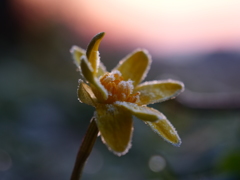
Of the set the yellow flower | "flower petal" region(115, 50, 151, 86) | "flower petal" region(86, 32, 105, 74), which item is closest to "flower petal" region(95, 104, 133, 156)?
the yellow flower

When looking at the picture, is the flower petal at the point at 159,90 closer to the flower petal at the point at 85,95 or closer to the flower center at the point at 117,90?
the flower center at the point at 117,90

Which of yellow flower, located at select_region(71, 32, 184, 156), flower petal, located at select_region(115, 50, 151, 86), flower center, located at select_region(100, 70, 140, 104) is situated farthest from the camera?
flower petal, located at select_region(115, 50, 151, 86)

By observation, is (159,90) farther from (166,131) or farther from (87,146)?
(87,146)

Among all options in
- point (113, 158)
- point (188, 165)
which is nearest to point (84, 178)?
point (113, 158)

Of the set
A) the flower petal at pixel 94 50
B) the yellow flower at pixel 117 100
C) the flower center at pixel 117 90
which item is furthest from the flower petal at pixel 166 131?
the flower petal at pixel 94 50

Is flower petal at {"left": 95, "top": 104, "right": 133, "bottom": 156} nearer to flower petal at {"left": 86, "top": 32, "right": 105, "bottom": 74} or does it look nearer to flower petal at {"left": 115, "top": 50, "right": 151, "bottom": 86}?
flower petal at {"left": 86, "top": 32, "right": 105, "bottom": 74}

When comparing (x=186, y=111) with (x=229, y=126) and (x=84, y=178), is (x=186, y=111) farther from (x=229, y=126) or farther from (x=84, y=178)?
(x=84, y=178)
